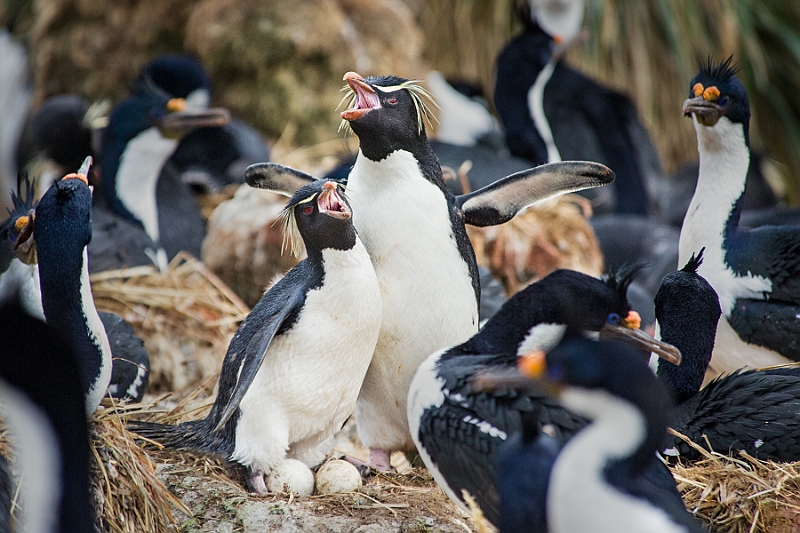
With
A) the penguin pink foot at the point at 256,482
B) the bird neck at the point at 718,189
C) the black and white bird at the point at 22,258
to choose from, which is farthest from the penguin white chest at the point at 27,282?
the bird neck at the point at 718,189

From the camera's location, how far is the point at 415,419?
2.73 m

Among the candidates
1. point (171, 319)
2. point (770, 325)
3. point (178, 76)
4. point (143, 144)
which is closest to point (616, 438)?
point (770, 325)

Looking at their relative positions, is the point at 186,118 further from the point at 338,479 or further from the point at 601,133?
the point at 601,133

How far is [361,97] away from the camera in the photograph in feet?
10.0

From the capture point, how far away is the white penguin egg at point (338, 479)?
3.07m

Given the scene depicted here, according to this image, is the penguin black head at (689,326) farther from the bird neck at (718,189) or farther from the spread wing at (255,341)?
the spread wing at (255,341)

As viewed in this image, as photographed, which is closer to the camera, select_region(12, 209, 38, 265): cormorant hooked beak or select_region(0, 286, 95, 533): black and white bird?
select_region(0, 286, 95, 533): black and white bird

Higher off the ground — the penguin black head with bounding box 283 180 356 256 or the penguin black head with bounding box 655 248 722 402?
the penguin black head with bounding box 283 180 356 256

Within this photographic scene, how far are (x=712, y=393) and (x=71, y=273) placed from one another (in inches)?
83.7

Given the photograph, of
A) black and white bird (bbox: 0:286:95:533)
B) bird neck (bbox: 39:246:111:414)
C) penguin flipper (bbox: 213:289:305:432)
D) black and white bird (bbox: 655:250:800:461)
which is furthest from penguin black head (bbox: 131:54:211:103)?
black and white bird (bbox: 0:286:95:533)

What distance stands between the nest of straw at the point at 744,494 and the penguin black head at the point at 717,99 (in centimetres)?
143

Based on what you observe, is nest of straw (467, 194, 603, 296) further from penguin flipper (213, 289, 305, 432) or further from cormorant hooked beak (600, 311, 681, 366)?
cormorant hooked beak (600, 311, 681, 366)

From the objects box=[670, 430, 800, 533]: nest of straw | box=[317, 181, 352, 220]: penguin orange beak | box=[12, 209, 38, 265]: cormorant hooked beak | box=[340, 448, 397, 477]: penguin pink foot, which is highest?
box=[317, 181, 352, 220]: penguin orange beak

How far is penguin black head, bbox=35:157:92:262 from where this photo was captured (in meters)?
2.94
